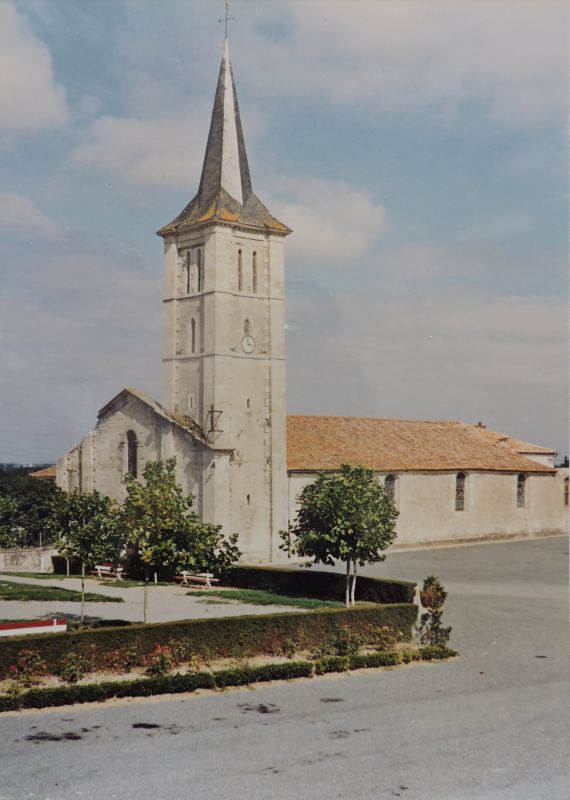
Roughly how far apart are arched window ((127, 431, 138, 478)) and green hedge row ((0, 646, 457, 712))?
25.5 m

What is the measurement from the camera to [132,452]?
48531 millimetres

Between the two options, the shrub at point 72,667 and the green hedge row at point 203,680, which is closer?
the green hedge row at point 203,680

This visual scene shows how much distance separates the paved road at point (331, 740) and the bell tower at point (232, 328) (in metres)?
21.6

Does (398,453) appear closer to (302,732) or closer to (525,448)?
(525,448)

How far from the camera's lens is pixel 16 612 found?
3061 centimetres

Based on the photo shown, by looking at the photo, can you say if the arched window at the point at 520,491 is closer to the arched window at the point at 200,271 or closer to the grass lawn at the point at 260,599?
the arched window at the point at 200,271

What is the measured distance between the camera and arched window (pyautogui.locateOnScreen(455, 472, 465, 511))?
2213 inches

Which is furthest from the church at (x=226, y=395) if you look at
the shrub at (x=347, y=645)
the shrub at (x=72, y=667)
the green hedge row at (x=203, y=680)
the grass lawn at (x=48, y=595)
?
the shrub at (x=72, y=667)

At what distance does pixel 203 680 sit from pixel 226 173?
31.8 m

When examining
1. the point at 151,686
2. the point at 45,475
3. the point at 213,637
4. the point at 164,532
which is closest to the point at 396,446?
the point at 45,475

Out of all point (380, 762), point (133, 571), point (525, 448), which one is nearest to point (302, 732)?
point (380, 762)

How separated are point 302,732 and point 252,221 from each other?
32846 mm

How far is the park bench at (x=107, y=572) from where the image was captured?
41.5 metres

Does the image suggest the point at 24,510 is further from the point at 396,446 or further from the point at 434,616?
the point at 434,616
